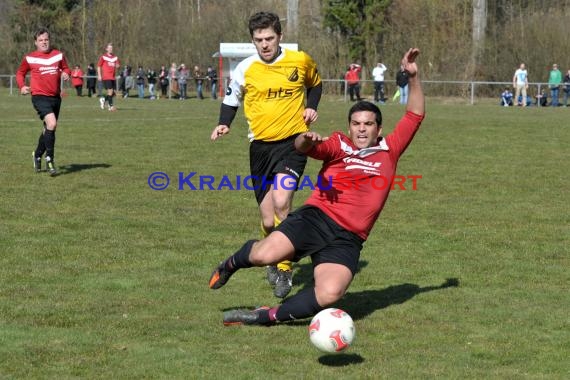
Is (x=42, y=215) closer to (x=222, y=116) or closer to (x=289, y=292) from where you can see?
(x=222, y=116)

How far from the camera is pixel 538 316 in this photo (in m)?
6.64

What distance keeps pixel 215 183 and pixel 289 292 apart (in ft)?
21.9

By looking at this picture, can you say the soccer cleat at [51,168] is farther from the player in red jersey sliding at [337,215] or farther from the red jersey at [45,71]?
the player in red jersey sliding at [337,215]

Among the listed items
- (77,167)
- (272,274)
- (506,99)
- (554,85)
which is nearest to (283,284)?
(272,274)

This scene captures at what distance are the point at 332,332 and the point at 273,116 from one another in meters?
2.64

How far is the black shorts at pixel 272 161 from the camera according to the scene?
770cm

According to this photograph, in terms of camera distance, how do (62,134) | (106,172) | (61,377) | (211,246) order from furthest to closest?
(62,134) → (106,172) → (211,246) → (61,377)

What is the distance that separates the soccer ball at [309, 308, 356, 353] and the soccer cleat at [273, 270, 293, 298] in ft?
4.82

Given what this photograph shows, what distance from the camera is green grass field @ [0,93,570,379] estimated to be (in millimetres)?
5570

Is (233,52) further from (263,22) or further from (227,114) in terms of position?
(263,22)

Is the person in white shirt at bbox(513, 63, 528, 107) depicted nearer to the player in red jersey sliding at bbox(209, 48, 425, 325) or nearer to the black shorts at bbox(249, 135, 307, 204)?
the black shorts at bbox(249, 135, 307, 204)

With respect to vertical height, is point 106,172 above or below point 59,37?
below

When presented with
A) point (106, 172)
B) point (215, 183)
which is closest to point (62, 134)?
point (106, 172)

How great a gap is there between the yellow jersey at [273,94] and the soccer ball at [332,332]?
2.40 meters
